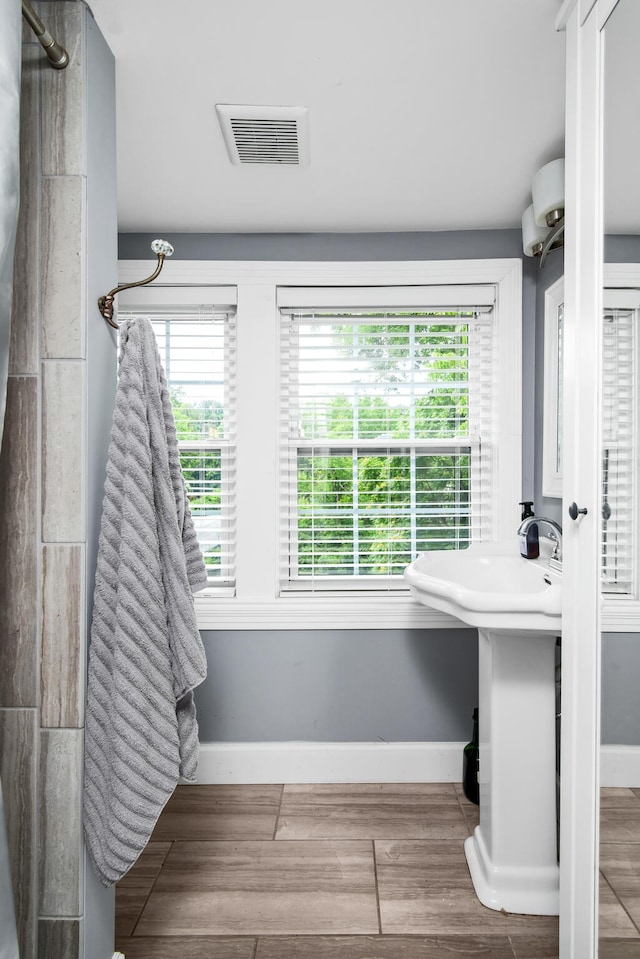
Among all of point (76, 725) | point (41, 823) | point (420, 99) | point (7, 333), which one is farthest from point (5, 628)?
point (420, 99)

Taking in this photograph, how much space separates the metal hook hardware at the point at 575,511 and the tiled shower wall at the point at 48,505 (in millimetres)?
1095

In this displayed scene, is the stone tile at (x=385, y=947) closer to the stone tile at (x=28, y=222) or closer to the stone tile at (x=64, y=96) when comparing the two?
the stone tile at (x=28, y=222)

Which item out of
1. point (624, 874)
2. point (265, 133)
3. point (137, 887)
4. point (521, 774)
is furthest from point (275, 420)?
point (624, 874)

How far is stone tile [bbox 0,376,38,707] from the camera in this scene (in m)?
1.28

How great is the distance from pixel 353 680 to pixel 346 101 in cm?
202

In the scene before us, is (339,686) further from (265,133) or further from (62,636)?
(265,133)

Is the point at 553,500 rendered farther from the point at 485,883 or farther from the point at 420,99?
the point at 420,99

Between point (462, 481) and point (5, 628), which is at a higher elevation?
point (462, 481)

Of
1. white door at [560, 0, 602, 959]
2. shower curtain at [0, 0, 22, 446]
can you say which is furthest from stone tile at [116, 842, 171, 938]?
shower curtain at [0, 0, 22, 446]

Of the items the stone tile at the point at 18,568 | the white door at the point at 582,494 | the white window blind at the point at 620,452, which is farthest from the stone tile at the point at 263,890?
the white window blind at the point at 620,452

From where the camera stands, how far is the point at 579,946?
1.25 meters

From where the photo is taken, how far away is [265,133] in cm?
170

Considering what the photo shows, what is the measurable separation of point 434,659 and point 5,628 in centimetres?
165

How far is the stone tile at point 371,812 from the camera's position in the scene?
199cm
